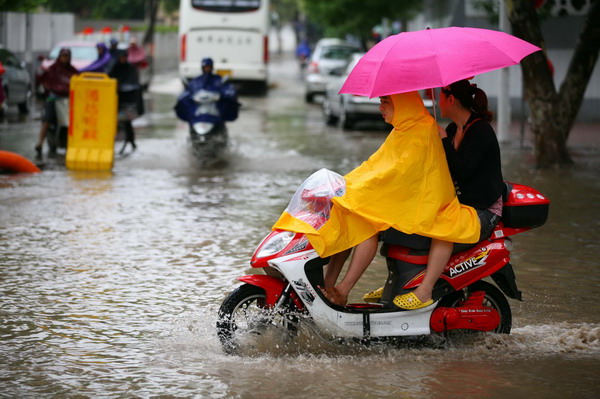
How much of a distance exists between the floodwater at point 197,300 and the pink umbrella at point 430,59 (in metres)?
1.56

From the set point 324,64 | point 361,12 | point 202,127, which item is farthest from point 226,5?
point 202,127

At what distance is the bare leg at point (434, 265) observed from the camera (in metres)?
6.40

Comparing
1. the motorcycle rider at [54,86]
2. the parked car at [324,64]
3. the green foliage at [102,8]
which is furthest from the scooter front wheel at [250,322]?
the green foliage at [102,8]

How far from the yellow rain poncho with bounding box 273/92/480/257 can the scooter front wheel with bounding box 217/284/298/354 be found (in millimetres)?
443

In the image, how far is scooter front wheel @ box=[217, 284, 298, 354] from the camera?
253 inches

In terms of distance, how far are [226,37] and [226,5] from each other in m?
0.99

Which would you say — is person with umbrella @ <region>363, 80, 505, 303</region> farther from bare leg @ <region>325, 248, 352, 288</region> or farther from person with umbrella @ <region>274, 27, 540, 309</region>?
bare leg @ <region>325, 248, 352, 288</region>

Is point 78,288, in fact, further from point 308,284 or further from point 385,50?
point 385,50

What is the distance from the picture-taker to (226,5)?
3478 centimetres

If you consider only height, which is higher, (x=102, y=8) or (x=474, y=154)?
(x=474, y=154)

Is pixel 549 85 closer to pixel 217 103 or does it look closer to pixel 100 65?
pixel 217 103

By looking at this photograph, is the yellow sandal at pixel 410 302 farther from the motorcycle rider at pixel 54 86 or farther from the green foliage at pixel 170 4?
the green foliage at pixel 170 4

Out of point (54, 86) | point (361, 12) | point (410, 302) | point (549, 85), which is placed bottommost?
point (410, 302)

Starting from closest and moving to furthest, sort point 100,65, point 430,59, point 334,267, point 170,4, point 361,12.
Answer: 1. point 430,59
2. point 334,267
3. point 100,65
4. point 361,12
5. point 170,4
